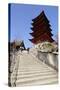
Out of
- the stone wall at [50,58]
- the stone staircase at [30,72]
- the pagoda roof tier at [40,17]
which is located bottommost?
the stone staircase at [30,72]

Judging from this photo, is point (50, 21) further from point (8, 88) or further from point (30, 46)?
point (8, 88)

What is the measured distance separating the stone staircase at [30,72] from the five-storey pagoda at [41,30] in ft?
0.59

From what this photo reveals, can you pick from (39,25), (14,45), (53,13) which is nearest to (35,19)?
(39,25)

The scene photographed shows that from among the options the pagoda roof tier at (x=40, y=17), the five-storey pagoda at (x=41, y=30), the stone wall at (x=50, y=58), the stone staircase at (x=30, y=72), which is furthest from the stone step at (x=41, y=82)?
the pagoda roof tier at (x=40, y=17)

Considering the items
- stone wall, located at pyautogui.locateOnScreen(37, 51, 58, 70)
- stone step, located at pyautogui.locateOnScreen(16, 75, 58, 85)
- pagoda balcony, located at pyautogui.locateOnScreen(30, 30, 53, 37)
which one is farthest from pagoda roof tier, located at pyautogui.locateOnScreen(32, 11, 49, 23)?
stone step, located at pyautogui.locateOnScreen(16, 75, 58, 85)

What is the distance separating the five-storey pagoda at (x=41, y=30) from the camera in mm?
1896

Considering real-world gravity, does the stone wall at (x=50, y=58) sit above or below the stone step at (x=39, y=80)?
above

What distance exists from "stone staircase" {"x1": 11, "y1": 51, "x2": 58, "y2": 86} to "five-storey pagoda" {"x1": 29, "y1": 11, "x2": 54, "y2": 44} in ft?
0.59

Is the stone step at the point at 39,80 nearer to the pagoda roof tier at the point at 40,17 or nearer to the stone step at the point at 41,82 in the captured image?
the stone step at the point at 41,82

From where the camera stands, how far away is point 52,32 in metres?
1.94

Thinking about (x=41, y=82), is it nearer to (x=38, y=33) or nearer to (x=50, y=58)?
(x=50, y=58)

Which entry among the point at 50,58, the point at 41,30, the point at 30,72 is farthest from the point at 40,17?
the point at 30,72

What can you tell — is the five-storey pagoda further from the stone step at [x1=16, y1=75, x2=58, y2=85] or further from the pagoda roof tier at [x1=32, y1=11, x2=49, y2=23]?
the stone step at [x1=16, y1=75, x2=58, y2=85]

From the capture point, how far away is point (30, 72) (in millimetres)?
1871
